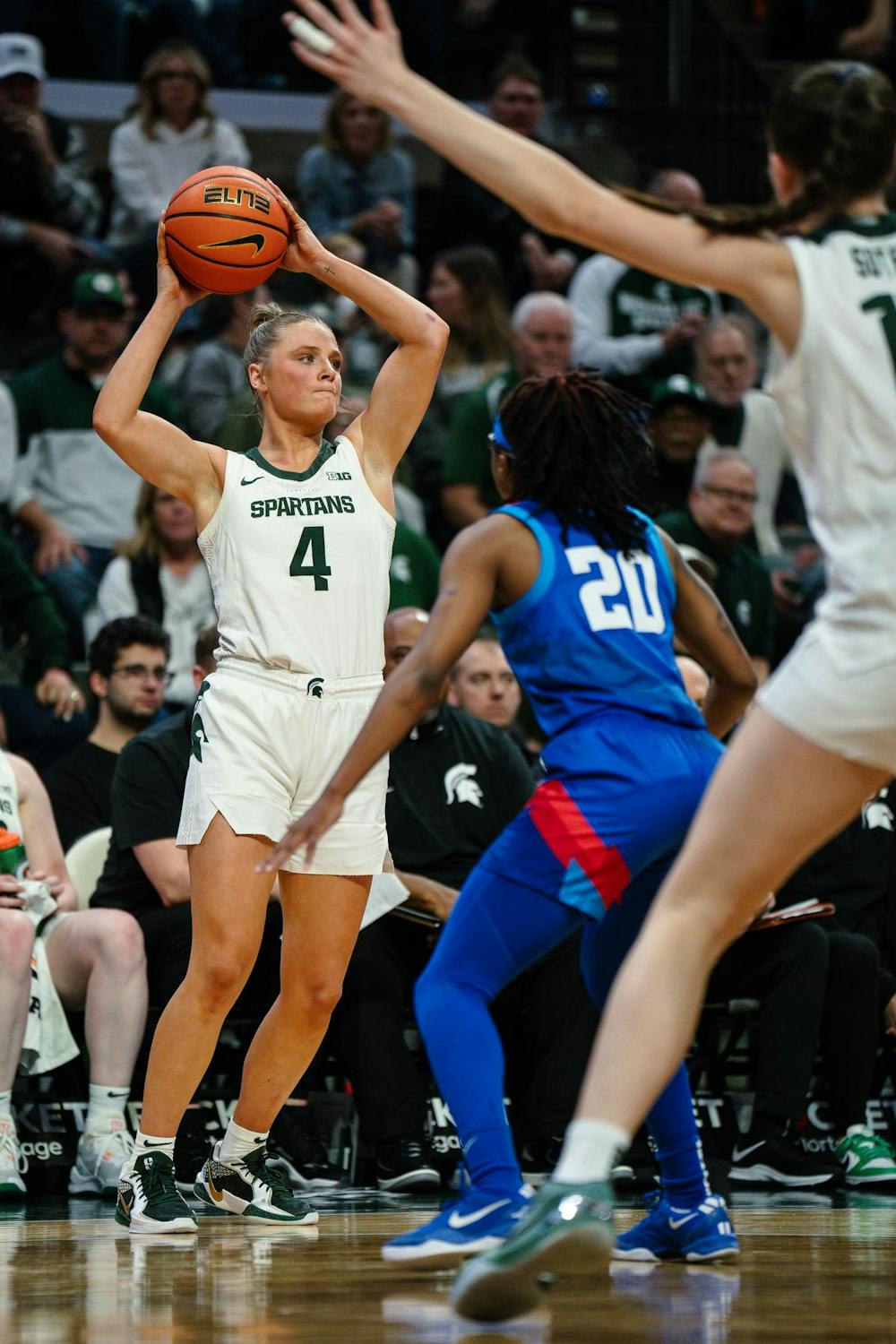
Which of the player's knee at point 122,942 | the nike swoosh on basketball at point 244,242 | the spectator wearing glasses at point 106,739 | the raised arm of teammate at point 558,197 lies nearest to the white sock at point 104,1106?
the player's knee at point 122,942

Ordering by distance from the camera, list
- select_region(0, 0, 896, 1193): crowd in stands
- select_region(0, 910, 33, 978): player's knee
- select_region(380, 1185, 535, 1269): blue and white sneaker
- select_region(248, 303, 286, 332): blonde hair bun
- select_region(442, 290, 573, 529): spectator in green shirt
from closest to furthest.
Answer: select_region(380, 1185, 535, 1269): blue and white sneaker, select_region(248, 303, 286, 332): blonde hair bun, select_region(0, 910, 33, 978): player's knee, select_region(0, 0, 896, 1193): crowd in stands, select_region(442, 290, 573, 529): spectator in green shirt

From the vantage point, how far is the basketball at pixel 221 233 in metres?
4.82

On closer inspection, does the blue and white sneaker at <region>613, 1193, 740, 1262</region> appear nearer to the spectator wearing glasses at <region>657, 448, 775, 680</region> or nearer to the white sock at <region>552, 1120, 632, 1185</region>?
the white sock at <region>552, 1120, 632, 1185</region>

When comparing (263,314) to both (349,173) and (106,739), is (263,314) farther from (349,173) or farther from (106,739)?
(349,173)

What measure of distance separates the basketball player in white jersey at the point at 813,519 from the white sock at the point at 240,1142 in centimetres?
206

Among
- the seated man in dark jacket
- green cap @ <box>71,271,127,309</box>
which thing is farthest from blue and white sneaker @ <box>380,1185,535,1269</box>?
green cap @ <box>71,271,127,309</box>

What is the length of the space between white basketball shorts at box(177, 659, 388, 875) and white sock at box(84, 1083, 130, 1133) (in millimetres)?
1367

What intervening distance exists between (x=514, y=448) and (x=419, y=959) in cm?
260

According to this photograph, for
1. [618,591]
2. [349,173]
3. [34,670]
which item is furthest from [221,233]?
[349,173]

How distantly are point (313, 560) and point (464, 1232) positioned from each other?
1.84m

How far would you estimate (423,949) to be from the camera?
6.16m

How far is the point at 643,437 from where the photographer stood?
4.08 m

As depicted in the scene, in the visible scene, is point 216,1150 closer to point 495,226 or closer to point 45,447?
point 45,447

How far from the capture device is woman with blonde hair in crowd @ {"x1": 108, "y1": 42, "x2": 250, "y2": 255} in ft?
34.8
